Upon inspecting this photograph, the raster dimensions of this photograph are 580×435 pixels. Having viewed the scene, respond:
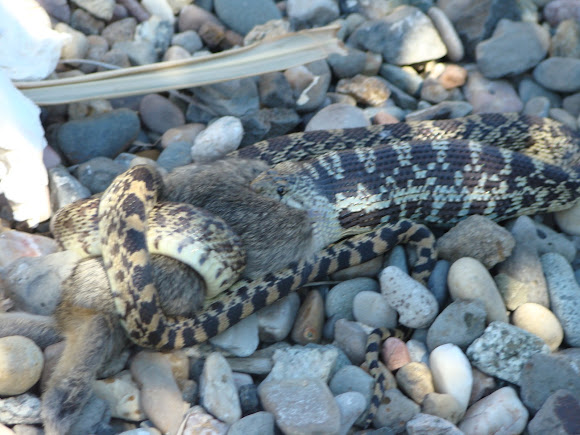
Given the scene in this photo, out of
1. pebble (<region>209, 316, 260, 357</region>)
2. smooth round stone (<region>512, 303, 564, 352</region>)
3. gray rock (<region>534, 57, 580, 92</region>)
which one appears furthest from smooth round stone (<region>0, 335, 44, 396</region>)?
gray rock (<region>534, 57, 580, 92</region>)

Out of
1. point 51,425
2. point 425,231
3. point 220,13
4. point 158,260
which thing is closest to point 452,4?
point 220,13

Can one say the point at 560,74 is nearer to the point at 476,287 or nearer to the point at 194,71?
the point at 476,287

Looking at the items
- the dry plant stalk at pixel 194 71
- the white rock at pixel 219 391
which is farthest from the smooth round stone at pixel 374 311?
the dry plant stalk at pixel 194 71

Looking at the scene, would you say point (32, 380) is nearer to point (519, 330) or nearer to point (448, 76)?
point (519, 330)

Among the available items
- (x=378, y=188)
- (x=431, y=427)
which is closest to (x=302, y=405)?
(x=431, y=427)

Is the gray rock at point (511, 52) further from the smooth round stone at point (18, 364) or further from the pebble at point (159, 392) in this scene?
the smooth round stone at point (18, 364)

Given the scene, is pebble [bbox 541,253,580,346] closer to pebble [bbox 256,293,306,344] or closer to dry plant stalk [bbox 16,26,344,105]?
pebble [bbox 256,293,306,344]
